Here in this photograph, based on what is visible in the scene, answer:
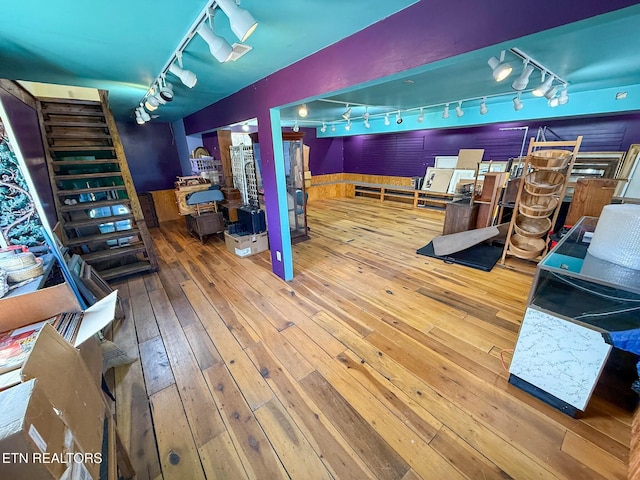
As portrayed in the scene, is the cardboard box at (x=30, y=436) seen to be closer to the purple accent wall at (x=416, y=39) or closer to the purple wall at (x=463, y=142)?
the purple accent wall at (x=416, y=39)

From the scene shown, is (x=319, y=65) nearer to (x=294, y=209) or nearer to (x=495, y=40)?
(x=495, y=40)

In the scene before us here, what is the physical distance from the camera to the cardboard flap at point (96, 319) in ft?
4.55

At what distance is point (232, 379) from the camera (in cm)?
186

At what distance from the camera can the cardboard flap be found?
4.55 ft

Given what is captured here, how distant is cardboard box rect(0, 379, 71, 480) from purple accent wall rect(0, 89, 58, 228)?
2.14 meters

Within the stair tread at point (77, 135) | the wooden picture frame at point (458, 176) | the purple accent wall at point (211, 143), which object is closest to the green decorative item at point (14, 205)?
A: the stair tread at point (77, 135)

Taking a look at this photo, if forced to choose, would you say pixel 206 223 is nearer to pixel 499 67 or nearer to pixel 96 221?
pixel 96 221

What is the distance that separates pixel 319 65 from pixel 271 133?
91cm

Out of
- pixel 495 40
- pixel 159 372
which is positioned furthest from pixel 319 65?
pixel 159 372

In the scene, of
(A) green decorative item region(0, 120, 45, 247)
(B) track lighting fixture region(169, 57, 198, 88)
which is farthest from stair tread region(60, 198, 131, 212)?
(B) track lighting fixture region(169, 57, 198, 88)

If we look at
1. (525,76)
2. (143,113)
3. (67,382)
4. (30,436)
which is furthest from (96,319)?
(525,76)

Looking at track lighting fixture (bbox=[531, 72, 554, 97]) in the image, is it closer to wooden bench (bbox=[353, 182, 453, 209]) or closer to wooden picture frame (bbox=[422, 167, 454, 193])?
wooden bench (bbox=[353, 182, 453, 209])

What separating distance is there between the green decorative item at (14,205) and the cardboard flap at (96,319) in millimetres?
1001

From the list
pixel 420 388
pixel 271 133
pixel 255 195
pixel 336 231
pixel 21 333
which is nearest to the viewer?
pixel 21 333
